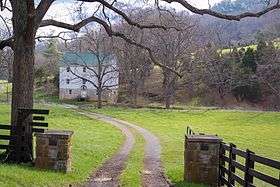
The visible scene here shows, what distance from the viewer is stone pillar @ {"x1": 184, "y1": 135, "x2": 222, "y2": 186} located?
12750mm

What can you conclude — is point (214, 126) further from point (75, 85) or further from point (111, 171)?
point (75, 85)

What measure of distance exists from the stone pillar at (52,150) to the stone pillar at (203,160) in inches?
130

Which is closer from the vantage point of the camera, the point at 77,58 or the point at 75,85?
the point at 77,58

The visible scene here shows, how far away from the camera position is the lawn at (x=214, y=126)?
29.7 m

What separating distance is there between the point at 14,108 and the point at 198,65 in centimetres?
5962

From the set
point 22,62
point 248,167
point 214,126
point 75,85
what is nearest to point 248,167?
point 248,167

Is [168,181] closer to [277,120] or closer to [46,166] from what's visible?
[46,166]

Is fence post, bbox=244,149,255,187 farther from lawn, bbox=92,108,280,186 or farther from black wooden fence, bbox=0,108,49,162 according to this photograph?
lawn, bbox=92,108,280,186

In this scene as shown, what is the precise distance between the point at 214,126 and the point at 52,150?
108 feet

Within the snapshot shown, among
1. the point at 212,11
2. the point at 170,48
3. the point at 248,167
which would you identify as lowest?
the point at 248,167

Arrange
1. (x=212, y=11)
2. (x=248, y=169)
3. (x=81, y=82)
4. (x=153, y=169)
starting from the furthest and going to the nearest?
1. (x=81, y=82)
2. (x=153, y=169)
3. (x=212, y=11)
4. (x=248, y=169)

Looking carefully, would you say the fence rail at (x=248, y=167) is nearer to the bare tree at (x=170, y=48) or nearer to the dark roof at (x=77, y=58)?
the bare tree at (x=170, y=48)

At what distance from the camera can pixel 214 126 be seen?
44.8 metres

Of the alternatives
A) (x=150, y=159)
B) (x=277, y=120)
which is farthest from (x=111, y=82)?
(x=150, y=159)
